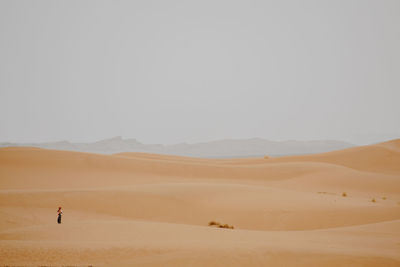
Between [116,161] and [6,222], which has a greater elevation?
[116,161]

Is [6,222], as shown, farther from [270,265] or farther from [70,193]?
[270,265]

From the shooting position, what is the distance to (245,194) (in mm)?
14812

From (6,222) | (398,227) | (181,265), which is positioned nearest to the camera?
(181,265)

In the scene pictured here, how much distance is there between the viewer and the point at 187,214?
12.6 metres

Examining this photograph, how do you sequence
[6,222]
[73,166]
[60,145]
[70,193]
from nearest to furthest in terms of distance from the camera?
1. [6,222]
2. [70,193]
3. [73,166]
4. [60,145]

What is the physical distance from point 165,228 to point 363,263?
15.8 ft

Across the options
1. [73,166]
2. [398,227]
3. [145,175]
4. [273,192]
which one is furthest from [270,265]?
[73,166]

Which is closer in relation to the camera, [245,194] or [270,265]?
[270,265]

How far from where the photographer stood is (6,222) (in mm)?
10164

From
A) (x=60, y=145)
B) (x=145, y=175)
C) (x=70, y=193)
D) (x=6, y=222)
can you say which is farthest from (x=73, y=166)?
(x=60, y=145)

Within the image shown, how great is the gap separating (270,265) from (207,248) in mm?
1153

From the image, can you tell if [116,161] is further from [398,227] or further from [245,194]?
[398,227]

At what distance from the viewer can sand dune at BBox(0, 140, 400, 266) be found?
5316 millimetres

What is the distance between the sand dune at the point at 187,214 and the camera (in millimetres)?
5316
